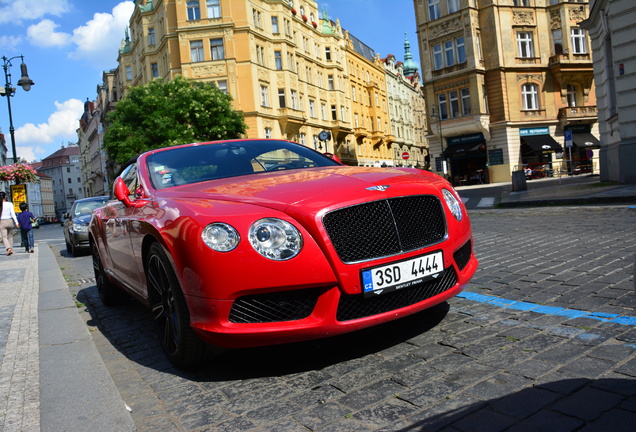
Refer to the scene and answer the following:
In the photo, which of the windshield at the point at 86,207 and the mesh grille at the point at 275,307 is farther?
the windshield at the point at 86,207

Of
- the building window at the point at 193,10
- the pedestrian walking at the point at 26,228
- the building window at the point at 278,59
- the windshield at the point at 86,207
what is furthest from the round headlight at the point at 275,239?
the building window at the point at 278,59

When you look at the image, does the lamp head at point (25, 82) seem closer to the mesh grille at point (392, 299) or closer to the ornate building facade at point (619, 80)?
the ornate building facade at point (619, 80)

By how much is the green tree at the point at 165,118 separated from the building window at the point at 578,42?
A: 25.3 m

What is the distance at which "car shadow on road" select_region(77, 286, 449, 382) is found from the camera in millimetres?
3303

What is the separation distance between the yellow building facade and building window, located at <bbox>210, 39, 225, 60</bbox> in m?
0.08

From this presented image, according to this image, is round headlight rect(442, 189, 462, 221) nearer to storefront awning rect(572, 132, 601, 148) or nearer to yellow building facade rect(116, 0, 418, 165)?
yellow building facade rect(116, 0, 418, 165)

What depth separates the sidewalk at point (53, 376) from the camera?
2691 millimetres

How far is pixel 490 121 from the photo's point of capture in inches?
1539

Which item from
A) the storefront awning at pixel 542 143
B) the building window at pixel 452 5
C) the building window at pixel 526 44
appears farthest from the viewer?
the building window at pixel 526 44

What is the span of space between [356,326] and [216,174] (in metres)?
1.91

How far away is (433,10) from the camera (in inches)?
1566

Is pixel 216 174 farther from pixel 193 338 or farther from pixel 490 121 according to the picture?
pixel 490 121

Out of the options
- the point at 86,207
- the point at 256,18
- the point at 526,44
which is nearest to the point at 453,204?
the point at 86,207

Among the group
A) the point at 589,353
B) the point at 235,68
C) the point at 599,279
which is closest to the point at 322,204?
the point at 589,353
